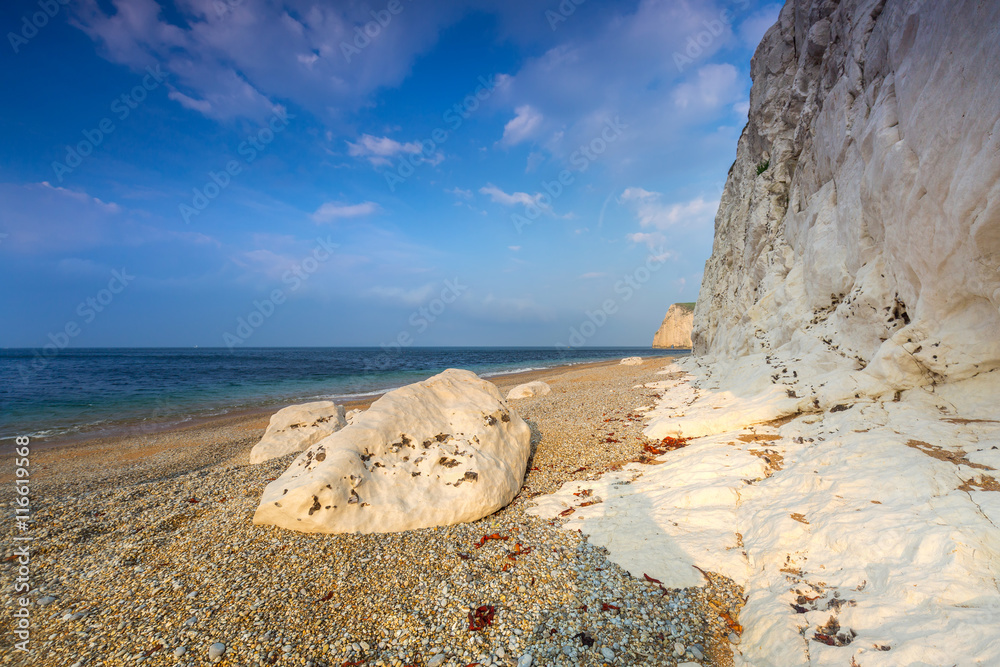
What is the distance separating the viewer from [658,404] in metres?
13.0

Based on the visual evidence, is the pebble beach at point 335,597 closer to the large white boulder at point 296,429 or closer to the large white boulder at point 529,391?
the large white boulder at point 296,429

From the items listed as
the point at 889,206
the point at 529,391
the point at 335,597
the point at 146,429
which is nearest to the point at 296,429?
the point at 335,597

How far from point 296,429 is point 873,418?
12429mm

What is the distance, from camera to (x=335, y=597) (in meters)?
3.98

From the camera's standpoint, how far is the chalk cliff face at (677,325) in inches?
4289

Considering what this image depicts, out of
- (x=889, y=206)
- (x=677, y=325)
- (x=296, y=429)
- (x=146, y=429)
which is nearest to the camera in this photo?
(x=889, y=206)

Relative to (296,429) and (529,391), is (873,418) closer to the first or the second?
(296,429)

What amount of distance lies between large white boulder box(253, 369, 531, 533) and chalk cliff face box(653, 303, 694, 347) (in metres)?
112

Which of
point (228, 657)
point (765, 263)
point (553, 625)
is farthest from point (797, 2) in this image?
point (228, 657)

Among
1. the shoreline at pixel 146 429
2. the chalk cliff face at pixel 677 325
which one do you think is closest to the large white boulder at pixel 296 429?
the shoreline at pixel 146 429

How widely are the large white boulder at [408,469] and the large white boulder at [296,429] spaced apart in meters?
4.26

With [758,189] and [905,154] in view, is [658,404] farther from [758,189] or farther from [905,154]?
[758,189]

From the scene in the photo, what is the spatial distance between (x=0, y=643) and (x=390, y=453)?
4.01 metres

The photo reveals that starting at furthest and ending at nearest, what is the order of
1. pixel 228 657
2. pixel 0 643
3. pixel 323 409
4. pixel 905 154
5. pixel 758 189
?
1. pixel 758 189
2. pixel 323 409
3. pixel 905 154
4. pixel 0 643
5. pixel 228 657
